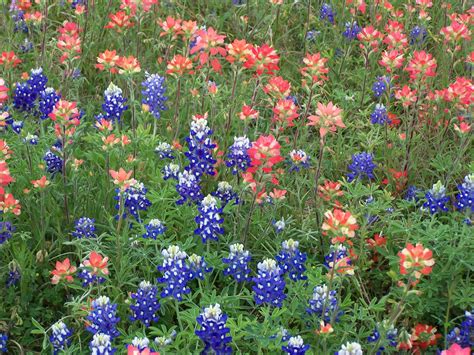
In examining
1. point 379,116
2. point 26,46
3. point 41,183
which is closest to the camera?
point 41,183

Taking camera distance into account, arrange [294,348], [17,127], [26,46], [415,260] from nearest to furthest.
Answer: [415,260] < [294,348] < [17,127] < [26,46]

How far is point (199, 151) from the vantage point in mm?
3273

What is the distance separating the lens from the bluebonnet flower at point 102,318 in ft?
8.41

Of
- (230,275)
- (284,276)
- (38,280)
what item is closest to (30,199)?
(38,280)

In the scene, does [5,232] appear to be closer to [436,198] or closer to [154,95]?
[154,95]

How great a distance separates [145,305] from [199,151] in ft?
2.71

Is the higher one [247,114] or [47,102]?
[247,114]

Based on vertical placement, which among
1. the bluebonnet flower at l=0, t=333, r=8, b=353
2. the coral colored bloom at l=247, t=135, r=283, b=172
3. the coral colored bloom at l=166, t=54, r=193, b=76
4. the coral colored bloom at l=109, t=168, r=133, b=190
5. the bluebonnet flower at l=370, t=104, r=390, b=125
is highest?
the coral colored bloom at l=166, t=54, r=193, b=76

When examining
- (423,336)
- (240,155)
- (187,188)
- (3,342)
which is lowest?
(3,342)

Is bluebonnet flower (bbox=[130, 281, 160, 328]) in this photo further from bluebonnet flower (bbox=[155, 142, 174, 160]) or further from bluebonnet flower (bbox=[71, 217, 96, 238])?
bluebonnet flower (bbox=[155, 142, 174, 160])

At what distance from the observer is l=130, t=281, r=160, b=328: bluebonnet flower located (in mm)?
2732

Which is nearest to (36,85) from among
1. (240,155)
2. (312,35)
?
(240,155)

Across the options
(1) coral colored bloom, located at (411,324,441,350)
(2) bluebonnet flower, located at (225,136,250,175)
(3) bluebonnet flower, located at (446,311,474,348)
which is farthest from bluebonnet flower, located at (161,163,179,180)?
(3) bluebonnet flower, located at (446,311,474,348)

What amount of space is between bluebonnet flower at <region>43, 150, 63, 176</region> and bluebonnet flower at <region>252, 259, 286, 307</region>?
1.15 metres
